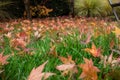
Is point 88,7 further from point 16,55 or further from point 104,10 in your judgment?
point 16,55

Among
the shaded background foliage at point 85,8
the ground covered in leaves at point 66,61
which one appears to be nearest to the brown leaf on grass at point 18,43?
the ground covered in leaves at point 66,61

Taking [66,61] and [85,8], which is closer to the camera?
[66,61]

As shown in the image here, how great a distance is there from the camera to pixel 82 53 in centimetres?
222

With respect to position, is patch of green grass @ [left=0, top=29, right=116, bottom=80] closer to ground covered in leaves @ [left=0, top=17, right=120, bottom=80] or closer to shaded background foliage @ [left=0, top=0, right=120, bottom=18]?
ground covered in leaves @ [left=0, top=17, right=120, bottom=80]

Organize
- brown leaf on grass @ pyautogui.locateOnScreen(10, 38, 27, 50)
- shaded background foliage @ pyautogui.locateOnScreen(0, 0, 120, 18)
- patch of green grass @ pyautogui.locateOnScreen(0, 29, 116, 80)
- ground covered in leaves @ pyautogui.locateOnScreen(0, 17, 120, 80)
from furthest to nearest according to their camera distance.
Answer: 1. shaded background foliage @ pyautogui.locateOnScreen(0, 0, 120, 18)
2. brown leaf on grass @ pyautogui.locateOnScreen(10, 38, 27, 50)
3. patch of green grass @ pyautogui.locateOnScreen(0, 29, 116, 80)
4. ground covered in leaves @ pyautogui.locateOnScreen(0, 17, 120, 80)

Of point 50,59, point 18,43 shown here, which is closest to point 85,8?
point 18,43

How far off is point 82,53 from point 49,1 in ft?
34.4

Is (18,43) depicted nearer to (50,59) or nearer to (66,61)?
(50,59)

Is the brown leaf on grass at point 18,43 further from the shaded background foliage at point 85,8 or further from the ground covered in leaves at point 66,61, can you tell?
the shaded background foliage at point 85,8

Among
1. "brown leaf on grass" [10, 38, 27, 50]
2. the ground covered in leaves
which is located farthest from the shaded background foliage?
"brown leaf on grass" [10, 38, 27, 50]

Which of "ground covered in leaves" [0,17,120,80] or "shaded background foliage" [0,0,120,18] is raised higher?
"ground covered in leaves" [0,17,120,80]

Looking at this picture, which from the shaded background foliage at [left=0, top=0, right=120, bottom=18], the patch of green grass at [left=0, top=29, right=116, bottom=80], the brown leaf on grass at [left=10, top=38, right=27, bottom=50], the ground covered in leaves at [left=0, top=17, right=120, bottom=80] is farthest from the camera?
the shaded background foliage at [left=0, top=0, right=120, bottom=18]

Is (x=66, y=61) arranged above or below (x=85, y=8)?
above

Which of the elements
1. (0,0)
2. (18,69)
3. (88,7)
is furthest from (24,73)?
(88,7)
